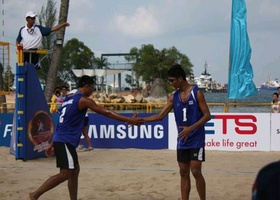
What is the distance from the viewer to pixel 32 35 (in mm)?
10102

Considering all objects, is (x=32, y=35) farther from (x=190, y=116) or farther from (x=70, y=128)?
(x=190, y=116)

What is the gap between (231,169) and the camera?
9.23m

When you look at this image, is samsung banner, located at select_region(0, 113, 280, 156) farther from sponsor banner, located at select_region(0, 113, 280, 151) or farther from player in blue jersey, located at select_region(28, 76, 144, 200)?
player in blue jersey, located at select_region(28, 76, 144, 200)

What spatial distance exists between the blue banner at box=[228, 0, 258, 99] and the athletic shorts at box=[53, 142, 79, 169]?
9.49 meters

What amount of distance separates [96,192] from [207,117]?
2426 mm

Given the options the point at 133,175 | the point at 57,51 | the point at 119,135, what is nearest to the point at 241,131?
the point at 119,135

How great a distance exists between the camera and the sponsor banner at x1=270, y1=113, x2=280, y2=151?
12195mm

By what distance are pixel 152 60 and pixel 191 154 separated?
55717mm

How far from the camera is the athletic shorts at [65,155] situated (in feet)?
18.2

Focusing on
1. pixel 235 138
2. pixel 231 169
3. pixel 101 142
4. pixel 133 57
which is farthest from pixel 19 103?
pixel 133 57

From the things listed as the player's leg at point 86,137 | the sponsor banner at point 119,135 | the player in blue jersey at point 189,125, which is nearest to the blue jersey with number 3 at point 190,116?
the player in blue jersey at point 189,125

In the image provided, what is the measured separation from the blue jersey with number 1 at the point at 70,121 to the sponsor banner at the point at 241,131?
7.17 meters

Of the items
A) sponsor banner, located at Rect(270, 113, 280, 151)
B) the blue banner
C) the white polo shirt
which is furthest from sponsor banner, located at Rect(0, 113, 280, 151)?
the white polo shirt

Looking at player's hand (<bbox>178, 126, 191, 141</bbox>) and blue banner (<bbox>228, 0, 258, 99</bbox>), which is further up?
blue banner (<bbox>228, 0, 258, 99</bbox>)
